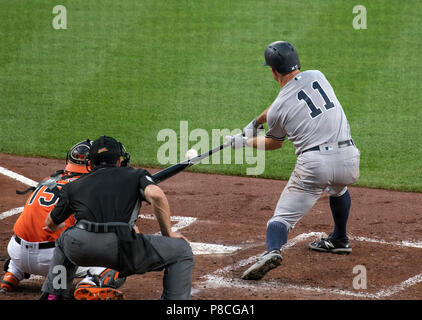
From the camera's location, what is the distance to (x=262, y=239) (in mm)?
6551

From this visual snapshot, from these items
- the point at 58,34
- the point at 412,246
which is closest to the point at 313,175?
the point at 412,246

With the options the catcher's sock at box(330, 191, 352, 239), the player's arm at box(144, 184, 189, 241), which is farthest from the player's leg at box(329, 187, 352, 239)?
the player's arm at box(144, 184, 189, 241)

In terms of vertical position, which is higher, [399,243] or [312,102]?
[312,102]

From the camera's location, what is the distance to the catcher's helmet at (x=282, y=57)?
18.3 ft

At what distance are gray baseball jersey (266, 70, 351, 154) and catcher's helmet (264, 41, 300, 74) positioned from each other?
0.36ft

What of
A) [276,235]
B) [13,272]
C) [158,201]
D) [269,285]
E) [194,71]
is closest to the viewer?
[158,201]

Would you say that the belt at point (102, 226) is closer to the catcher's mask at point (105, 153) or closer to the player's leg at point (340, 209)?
the catcher's mask at point (105, 153)

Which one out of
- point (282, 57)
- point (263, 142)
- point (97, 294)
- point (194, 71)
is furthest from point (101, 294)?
point (194, 71)

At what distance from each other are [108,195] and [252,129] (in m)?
1.92

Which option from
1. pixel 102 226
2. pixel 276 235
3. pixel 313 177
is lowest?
pixel 276 235

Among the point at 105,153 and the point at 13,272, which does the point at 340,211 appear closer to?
the point at 105,153

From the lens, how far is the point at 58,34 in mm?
12422

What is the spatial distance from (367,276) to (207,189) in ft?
9.37

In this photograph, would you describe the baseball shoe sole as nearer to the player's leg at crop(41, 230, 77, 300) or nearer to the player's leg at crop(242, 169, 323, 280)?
the player's leg at crop(41, 230, 77, 300)
